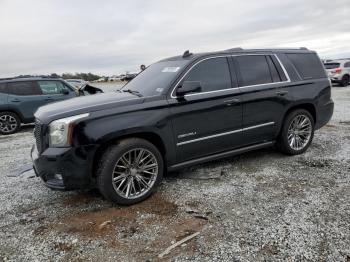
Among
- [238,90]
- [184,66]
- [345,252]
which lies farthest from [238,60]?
[345,252]

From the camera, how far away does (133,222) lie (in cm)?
348

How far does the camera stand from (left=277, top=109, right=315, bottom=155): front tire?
5.24m

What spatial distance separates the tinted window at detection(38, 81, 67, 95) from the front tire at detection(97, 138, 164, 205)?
283 inches

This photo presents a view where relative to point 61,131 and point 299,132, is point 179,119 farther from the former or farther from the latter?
point 299,132

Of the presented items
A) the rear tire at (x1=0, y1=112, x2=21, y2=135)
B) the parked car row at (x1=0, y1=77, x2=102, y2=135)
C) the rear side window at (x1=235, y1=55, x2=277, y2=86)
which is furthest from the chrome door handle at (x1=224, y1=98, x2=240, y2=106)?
the rear tire at (x1=0, y1=112, x2=21, y2=135)

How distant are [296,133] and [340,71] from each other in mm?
16337

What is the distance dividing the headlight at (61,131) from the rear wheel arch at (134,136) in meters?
0.38

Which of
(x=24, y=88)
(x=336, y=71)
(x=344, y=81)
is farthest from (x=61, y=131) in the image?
(x=344, y=81)

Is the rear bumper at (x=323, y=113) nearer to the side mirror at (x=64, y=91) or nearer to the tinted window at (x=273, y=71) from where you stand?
the tinted window at (x=273, y=71)

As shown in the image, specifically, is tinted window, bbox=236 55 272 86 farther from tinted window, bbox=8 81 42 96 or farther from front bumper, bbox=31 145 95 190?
tinted window, bbox=8 81 42 96

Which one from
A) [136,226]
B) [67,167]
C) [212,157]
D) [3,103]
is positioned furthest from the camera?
[3,103]

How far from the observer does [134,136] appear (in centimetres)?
389

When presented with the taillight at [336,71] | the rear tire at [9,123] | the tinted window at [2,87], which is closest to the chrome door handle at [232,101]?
the rear tire at [9,123]

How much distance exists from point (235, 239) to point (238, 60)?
2806mm
